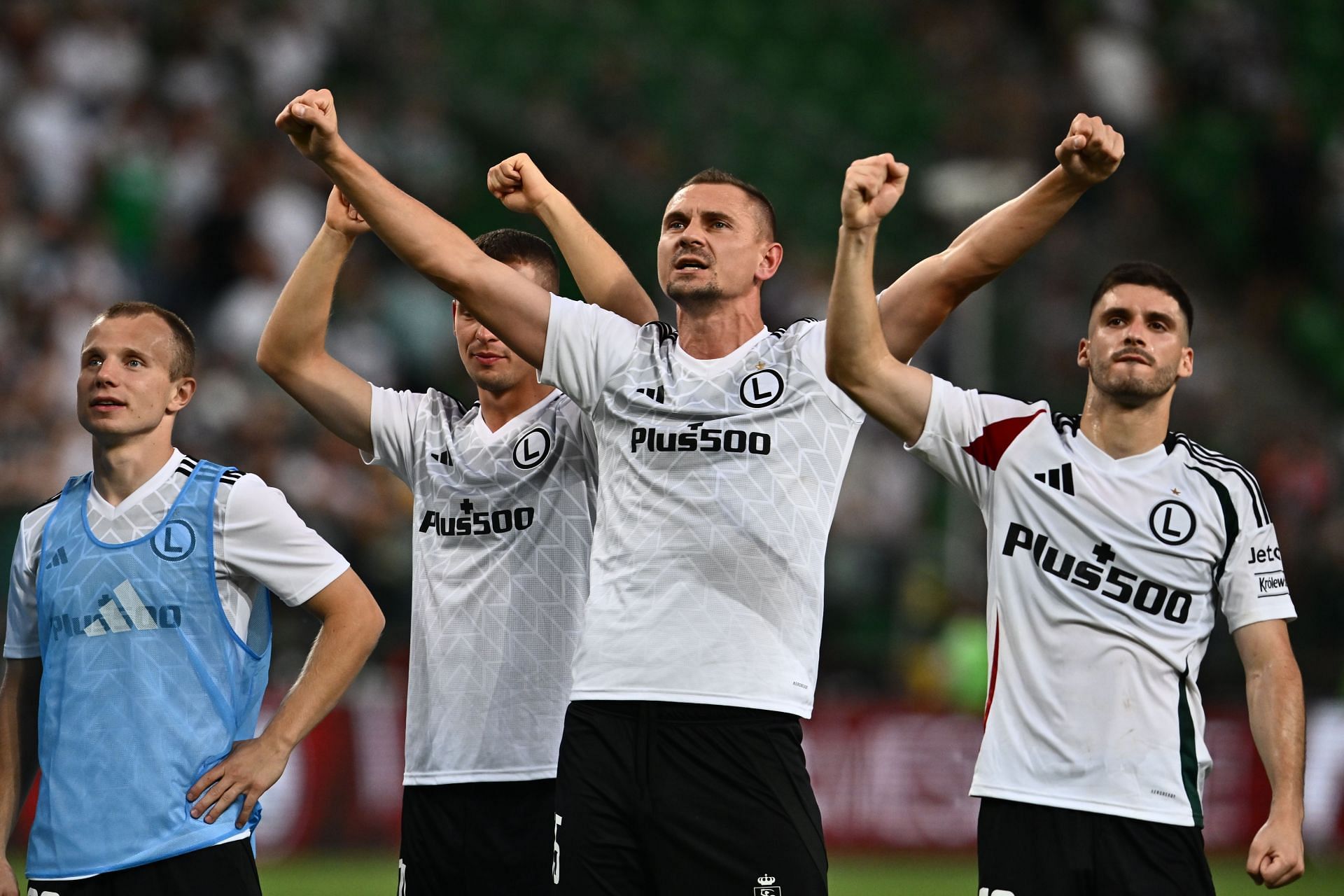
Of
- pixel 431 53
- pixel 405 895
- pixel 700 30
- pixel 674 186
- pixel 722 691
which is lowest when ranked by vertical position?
pixel 405 895

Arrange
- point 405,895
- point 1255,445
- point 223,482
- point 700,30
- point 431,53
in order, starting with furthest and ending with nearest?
1. point 700,30
2. point 431,53
3. point 1255,445
4. point 405,895
5. point 223,482

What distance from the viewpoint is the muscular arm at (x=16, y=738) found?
17.1 ft

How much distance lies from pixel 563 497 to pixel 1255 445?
1164cm

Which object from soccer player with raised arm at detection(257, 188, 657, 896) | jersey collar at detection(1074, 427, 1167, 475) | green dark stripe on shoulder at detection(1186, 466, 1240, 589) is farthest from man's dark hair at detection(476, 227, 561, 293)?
green dark stripe on shoulder at detection(1186, 466, 1240, 589)

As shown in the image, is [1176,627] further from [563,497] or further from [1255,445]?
[1255,445]

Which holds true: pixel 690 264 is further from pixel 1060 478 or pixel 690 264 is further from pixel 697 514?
pixel 1060 478

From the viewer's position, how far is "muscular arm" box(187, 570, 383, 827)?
5035mm

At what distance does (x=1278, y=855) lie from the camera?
5.22 meters

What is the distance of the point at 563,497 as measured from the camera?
6012 millimetres

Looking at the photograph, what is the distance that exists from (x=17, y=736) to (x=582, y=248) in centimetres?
248

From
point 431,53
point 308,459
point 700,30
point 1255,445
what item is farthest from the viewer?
point 700,30

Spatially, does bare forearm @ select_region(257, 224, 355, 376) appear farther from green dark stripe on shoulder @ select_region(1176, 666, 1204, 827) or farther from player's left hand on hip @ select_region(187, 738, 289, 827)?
green dark stripe on shoulder @ select_region(1176, 666, 1204, 827)

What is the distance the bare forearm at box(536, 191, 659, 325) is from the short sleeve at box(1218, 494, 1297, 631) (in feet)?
6.93

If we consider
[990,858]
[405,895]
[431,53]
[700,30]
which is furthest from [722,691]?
[700,30]
